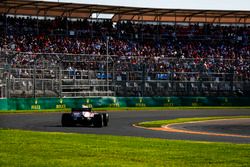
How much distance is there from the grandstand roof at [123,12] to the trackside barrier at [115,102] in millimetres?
12696

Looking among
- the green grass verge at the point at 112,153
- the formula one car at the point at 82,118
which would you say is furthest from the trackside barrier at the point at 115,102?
the green grass verge at the point at 112,153

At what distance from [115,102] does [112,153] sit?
111 ft

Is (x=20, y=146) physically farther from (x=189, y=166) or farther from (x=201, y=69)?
(x=201, y=69)

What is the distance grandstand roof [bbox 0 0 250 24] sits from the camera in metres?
57.5

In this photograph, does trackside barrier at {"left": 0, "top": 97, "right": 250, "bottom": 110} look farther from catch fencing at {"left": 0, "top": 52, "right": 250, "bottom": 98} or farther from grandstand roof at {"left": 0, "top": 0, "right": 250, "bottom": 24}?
grandstand roof at {"left": 0, "top": 0, "right": 250, "bottom": 24}

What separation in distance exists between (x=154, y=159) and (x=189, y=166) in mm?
1210

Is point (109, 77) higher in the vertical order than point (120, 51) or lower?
lower

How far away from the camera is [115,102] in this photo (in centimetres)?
4828

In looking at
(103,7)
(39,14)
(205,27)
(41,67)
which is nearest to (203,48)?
(205,27)

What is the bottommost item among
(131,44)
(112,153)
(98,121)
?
(112,153)

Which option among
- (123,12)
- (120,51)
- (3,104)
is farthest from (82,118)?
(123,12)

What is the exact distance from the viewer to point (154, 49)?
61.8 meters

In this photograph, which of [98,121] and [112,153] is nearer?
[112,153]

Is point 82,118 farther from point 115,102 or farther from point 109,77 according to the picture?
point 115,102
